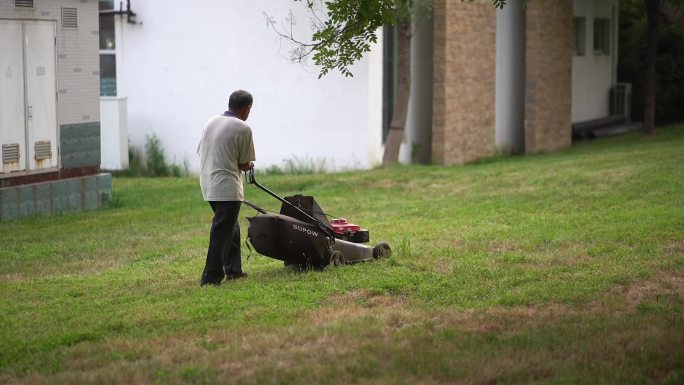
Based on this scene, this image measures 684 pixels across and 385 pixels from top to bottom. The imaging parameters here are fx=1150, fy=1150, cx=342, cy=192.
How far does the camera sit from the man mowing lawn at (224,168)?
32.4ft

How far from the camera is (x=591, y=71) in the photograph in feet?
102

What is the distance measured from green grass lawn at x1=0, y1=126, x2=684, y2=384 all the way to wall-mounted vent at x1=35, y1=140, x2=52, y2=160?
865 mm

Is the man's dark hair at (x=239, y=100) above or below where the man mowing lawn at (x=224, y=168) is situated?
above

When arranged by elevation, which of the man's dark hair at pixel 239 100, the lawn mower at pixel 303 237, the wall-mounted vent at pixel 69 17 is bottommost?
the lawn mower at pixel 303 237

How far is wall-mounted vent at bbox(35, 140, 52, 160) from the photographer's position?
15.8 metres

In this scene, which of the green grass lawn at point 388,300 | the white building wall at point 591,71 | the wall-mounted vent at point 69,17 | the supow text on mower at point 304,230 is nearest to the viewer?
the green grass lawn at point 388,300

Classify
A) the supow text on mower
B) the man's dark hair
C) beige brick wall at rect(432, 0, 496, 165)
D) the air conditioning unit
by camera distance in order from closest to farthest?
the man's dark hair → the supow text on mower → beige brick wall at rect(432, 0, 496, 165) → the air conditioning unit

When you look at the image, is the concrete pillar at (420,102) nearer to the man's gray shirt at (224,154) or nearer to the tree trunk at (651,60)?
the tree trunk at (651,60)

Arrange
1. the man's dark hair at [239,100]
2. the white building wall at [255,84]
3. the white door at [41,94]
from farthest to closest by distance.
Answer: the white building wall at [255,84] < the white door at [41,94] < the man's dark hair at [239,100]

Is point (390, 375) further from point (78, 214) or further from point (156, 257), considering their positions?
point (78, 214)

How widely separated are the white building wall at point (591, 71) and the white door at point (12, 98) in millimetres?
17660

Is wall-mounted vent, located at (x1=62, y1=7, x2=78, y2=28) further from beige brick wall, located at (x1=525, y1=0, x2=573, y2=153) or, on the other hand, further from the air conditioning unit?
the air conditioning unit

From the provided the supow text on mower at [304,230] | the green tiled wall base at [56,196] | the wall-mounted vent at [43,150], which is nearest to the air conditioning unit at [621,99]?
the green tiled wall base at [56,196]

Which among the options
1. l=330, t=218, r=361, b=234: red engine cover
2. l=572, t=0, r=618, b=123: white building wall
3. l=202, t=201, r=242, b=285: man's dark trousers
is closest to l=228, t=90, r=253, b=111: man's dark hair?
l=202, t=201, r=242, b=285: man's dark trousers
